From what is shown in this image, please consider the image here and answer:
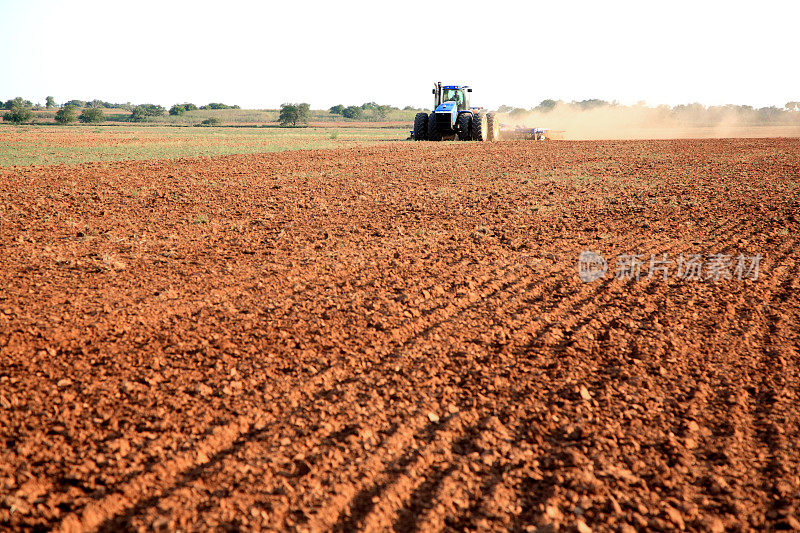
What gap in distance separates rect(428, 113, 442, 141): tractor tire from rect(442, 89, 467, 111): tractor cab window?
42.9 inches

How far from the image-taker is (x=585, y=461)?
11.4ft

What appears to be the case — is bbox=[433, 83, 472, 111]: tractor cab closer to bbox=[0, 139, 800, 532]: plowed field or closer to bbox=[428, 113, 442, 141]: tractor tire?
bbox=[428, 113, 442, 141]: tractor tire

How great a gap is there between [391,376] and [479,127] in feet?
83.2

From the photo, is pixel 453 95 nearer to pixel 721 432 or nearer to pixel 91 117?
pixel 721 432

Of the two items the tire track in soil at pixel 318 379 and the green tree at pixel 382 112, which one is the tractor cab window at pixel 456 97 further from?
the green tree at pixel 382 112

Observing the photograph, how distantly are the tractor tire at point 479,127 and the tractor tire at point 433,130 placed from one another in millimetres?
1664

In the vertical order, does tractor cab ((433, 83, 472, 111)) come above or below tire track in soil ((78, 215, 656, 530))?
above

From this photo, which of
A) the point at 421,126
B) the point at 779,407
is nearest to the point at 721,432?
the point at 779,407

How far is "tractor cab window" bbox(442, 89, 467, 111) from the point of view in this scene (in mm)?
28406

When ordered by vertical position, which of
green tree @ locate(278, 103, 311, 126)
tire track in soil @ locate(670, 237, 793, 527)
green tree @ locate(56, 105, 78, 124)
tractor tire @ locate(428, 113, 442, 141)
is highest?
green tree @ locate(278, 103, 311, 126)

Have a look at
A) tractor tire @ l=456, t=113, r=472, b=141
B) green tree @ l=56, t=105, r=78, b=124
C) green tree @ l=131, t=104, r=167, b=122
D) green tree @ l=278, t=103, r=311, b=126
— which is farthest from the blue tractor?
green tree @ l=131, t=104, r=167, b=122

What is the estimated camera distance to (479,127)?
28.4 m

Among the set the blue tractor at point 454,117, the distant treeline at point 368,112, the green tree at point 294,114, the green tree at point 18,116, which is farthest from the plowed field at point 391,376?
the distant treeline at point 368,112

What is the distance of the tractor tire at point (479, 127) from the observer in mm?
28359
